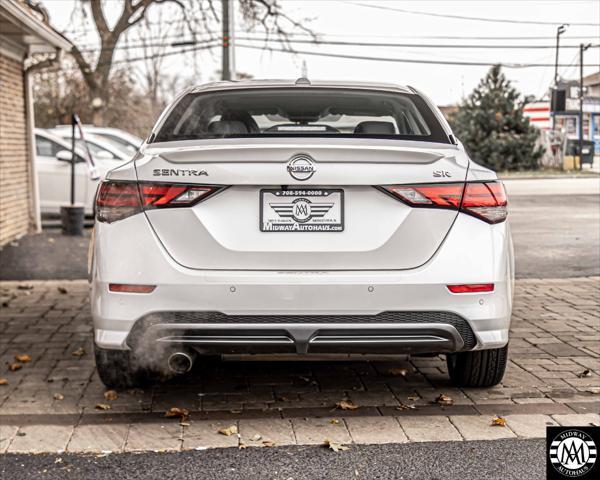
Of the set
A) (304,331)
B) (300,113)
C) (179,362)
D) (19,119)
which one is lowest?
(179,362)

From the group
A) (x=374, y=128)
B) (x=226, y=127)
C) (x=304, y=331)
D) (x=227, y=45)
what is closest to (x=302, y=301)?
(x=304, y=331)

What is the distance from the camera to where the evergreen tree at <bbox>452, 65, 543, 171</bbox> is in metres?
33.8

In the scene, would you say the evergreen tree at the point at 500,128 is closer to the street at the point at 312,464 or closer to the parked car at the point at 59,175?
the parked car at the point at 59,175

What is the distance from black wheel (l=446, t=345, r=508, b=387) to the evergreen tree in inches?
1160

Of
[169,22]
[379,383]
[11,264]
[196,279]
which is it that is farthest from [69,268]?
→ [169,22]

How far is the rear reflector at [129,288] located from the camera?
404 cm

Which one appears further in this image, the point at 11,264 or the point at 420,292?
the point at 11,264

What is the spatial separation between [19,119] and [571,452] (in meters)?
10.8

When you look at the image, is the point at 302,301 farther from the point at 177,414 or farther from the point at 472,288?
the point at 177,414

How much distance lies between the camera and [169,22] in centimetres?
3058

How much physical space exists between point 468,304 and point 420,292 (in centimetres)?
24

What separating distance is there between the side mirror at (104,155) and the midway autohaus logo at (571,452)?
40.2 feet

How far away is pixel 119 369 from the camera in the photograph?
4.71 metres

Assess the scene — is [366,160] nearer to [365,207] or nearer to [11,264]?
[365,207]
